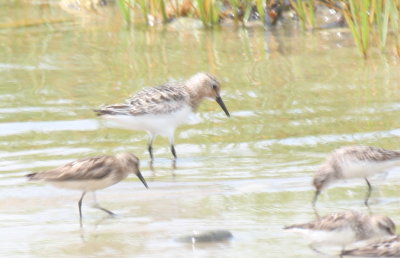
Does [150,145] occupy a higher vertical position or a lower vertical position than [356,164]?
lower

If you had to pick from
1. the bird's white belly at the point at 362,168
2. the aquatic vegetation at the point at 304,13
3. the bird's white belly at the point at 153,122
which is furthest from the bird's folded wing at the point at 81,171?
the aquatic vegetation at the point at 304,13

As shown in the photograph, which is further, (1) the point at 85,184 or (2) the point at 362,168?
(2) the point at 362,168

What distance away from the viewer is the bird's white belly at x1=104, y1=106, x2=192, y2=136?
33.2ft

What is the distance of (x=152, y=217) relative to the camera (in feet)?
26.2

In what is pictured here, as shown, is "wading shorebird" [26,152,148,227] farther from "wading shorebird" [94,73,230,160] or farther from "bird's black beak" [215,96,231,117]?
"bird's black beak" [215,96,231,117]

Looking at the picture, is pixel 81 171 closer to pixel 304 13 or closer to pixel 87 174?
pixel 87 174

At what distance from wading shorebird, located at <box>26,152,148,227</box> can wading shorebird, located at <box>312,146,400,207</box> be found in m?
1.51

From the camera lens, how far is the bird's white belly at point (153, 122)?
33.2 ft

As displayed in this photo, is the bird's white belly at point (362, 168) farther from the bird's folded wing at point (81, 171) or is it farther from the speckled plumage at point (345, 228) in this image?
the bird's folded wing at point (81, 171)

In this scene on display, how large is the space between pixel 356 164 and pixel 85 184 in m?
2.08

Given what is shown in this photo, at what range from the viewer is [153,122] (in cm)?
1031

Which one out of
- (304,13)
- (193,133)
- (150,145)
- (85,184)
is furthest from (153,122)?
(304,13)

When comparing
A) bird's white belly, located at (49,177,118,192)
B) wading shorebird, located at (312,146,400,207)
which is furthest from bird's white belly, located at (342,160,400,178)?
bird's white belly, located at (49,177,118,192)

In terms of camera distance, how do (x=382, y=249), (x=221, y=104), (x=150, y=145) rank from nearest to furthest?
(x=382, y=249)
(x=150, y=145)
(x=221, y=104)
